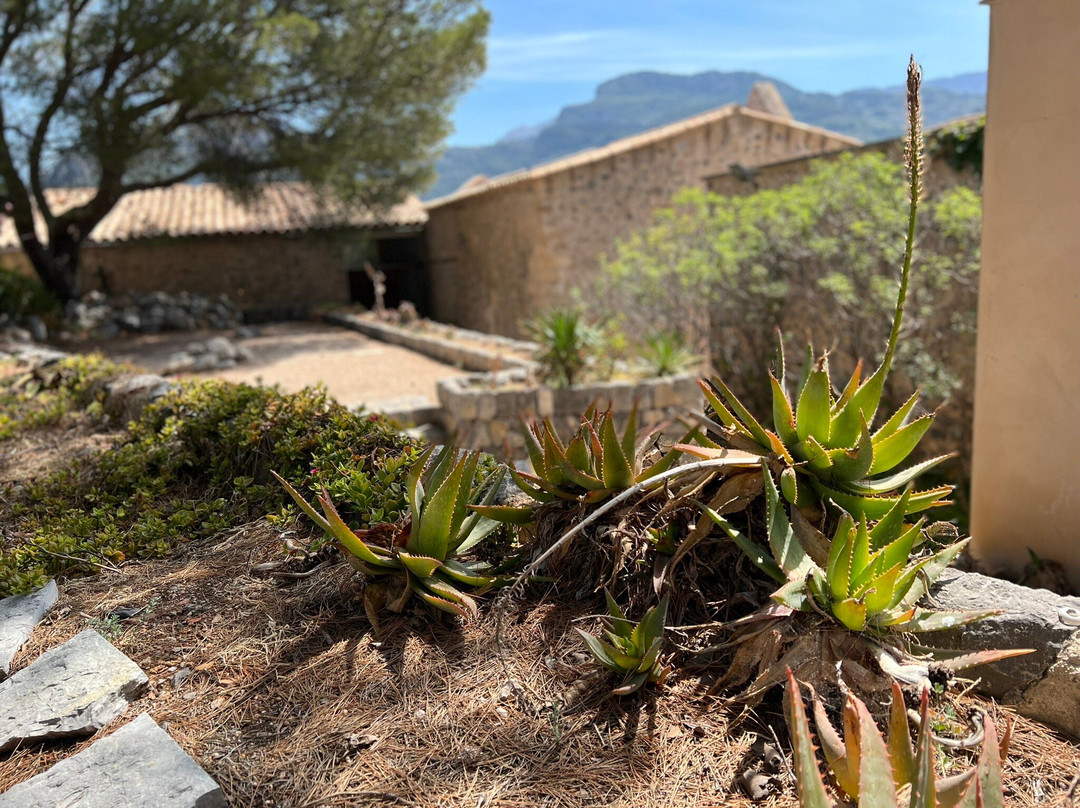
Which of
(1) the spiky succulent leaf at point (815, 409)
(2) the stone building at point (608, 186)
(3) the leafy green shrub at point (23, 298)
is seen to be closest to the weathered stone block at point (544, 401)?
(1) the spiky succulent leaf at point (815, 409)

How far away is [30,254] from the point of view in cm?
1426

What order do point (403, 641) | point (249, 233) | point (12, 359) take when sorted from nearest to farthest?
point (403, 641), point (12, 359), point (249, 233)

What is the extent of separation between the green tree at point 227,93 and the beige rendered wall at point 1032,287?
1070 cm

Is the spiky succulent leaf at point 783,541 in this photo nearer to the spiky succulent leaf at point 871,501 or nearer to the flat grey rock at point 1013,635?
the spiky succulent leaf at point 871,501

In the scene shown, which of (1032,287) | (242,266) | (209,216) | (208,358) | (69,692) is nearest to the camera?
(69,692)

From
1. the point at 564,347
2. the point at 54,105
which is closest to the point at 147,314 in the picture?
the point at 54,105

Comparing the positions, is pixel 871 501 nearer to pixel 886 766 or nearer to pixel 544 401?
pixel 886 766

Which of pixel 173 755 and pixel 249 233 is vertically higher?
pixel 249 233

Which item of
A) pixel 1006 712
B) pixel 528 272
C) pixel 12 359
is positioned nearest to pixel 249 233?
pixel 528 272

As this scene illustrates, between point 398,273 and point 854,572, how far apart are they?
21.2 metres

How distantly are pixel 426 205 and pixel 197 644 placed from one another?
18748mm

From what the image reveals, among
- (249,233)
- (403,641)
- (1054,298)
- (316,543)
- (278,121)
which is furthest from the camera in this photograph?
(249,233)

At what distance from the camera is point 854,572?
172cm

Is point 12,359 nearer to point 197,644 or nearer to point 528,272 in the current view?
point 197,644
